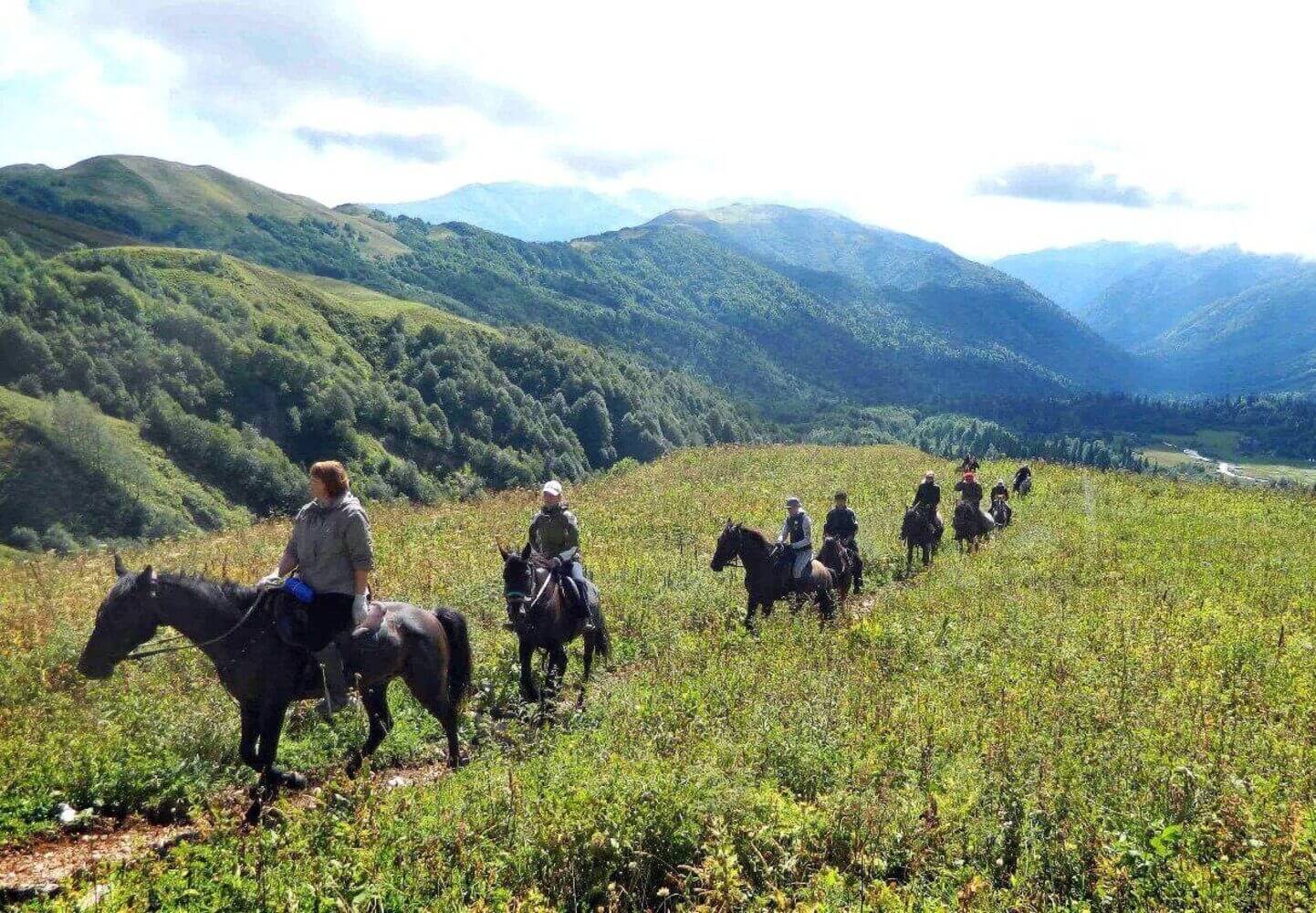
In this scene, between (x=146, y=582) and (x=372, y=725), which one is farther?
(x=372, y=725)

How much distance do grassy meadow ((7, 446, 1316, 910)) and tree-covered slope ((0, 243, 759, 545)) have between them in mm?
53870

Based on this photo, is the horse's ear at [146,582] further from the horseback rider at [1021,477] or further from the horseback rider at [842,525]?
the horseback rider at [1021,477]

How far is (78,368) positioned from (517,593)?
3981 inches

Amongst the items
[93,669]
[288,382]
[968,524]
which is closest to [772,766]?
[93,669]

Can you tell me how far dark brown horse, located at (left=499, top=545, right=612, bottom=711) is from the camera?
9969mm

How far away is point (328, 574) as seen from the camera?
25.1 feet

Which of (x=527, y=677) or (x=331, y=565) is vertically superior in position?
(x=331, y=565)

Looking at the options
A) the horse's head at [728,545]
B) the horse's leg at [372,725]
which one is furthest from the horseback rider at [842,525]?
the horse's leg at [372,725]

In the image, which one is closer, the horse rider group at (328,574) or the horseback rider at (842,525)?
the horse rider group at (328,574)

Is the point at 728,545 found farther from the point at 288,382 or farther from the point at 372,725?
the point at 288,382

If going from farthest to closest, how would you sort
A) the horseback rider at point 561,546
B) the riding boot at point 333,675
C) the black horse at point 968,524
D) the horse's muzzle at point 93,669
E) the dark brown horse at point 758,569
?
the black horse at point 968,524, the dark brown horse at point 758,569, the horseback rider at point 561,546, the riding boot at point 333,675, the horse's muzzle at point 93,669

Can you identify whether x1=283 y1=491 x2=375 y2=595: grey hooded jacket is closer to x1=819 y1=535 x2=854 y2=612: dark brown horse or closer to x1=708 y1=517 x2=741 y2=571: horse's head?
x1=708 y1=517 x2=741 y2=571: horse's head

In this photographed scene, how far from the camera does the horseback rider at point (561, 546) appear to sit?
434 inches

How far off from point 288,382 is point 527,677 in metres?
104
